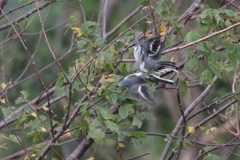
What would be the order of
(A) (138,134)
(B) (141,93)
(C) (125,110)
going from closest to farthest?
1. (B) (141,93)
2. (C) (125,110)
3. (A) (138,134)

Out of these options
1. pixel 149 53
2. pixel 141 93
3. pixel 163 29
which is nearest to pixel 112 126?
pixel 141 93

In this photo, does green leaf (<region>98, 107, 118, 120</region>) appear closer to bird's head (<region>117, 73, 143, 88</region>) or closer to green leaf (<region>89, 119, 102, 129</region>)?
green leaf (<region>89, 119, 102, 129</region>)

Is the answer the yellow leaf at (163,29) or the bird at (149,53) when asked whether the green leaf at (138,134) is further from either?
the yellow leaf at (163,29)

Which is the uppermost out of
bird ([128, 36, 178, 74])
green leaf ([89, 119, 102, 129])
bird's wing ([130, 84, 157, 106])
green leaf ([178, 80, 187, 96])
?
bird ([128, 36, 178, 74])

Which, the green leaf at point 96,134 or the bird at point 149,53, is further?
the bird at point 149,53

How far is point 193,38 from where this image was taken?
2.75 meters

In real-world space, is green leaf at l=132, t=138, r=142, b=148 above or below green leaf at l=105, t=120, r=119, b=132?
below

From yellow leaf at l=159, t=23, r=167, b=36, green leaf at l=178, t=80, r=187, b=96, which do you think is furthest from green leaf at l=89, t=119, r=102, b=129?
yellow leaf at l=159, t=23, r=167, b=36

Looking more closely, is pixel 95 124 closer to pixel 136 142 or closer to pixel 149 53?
pixel 136 142

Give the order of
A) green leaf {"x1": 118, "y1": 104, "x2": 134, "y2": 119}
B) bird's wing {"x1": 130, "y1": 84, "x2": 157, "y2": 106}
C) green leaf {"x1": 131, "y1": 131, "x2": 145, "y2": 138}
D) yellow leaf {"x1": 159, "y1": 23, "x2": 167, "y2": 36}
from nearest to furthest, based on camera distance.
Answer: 1. bird's wing {"x1": 130, "y1": 84, "x2": 157, "y2": 106}
2. green leaf {"x1": 118, "y1": 104, "x2": 134, "y2": 119}
3. green leaf {"x1": 131, "y1": 131, "x2": 145, "y2": 138}
4. yellow leaf {"x1": 159, "y1": 23, "x2": 167, "y2": 36}

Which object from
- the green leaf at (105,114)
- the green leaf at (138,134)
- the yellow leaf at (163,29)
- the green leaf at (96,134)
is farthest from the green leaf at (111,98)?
the yellow leaf at (163,29)

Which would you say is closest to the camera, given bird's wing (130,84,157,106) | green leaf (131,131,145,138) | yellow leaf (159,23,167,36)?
bird's wing (130,84,157,106)

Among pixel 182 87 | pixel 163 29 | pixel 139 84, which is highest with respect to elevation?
pixel 163 29

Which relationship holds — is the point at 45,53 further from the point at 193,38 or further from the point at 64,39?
the point at 193,38
